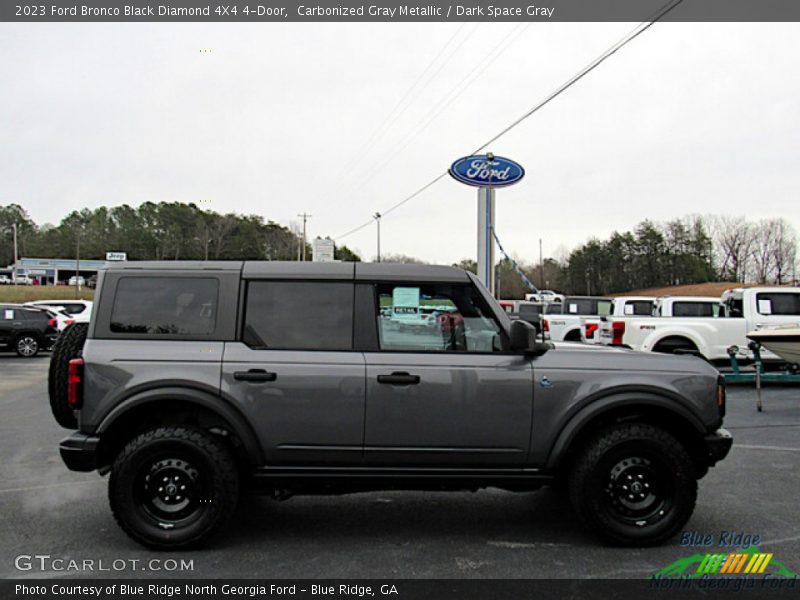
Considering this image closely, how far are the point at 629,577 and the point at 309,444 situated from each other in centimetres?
216

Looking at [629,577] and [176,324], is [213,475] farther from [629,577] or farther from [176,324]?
[629,577]

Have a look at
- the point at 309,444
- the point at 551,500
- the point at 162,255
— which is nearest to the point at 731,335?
the point at 551,500

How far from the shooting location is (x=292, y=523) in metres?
4.75

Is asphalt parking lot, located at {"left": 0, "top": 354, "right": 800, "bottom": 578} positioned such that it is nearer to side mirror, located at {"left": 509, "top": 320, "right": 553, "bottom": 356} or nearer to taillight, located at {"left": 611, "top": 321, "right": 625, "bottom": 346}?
side mirror, located at {"left": 509, "top": 320, "right": 553, "bottom": 356}

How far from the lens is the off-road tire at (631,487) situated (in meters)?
4.21

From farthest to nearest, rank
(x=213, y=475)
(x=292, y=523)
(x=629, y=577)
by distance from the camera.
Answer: (x=292, y=523) < (x=213, y=475) < (x=629, y=577)

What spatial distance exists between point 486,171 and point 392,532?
45.0ft

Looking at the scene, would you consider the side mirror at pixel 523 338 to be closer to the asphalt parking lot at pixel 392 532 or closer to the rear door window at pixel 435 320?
the rear door window at pixel 435 320

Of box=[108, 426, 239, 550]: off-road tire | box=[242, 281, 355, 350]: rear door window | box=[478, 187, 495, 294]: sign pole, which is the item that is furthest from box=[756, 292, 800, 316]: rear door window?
box=[108, 426, 239, 550]: off-road tire

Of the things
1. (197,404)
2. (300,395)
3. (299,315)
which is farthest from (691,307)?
(197,404)

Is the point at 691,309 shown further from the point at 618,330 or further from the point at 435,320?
the point at 435,320

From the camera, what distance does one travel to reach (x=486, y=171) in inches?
671

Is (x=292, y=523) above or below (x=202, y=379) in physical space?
below

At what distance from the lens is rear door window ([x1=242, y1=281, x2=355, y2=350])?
4.32 m
